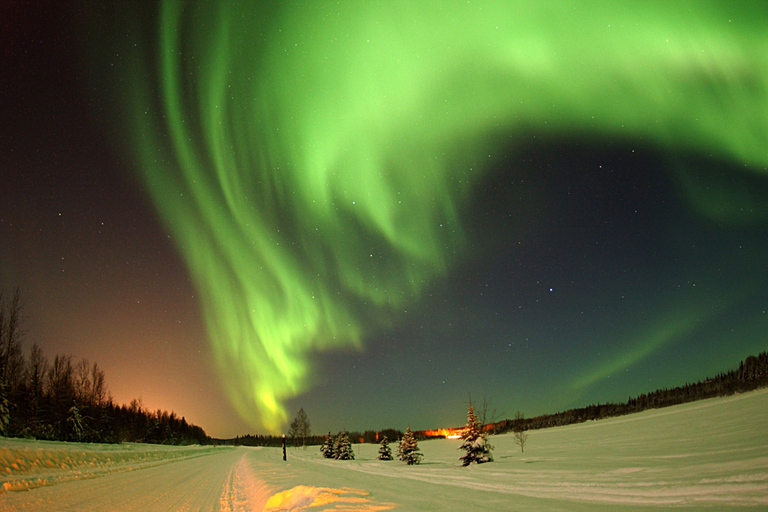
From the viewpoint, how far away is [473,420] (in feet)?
95.9

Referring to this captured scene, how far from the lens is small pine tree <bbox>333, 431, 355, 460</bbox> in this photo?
4598 cm

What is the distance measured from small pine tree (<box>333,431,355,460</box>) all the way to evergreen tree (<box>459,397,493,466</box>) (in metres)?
22.0

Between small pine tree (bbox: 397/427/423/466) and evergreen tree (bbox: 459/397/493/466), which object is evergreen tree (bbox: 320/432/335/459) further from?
evergreen tree (bbox: 459/397/493/466)

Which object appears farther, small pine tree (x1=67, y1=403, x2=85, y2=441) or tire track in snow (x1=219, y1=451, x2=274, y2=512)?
small pine tree (x1=67, y1=403, x2=85, y2=441)

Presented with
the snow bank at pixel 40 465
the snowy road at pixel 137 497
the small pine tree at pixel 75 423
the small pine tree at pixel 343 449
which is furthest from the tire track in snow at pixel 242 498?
the small pine tree at pixel 75 423

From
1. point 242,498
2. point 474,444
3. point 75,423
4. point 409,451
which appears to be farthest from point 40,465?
point 75,423

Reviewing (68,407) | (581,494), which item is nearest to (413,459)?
(581,494)

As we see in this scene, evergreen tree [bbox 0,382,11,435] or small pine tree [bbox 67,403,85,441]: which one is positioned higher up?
evergreen tree [bbox 0,382,11,435]

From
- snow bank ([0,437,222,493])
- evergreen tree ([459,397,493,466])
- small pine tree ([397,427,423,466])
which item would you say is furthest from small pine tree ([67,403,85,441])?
evergreen tree ([459,397,493,466])

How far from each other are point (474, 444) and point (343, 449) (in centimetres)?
2400

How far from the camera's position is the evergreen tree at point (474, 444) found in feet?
90.8

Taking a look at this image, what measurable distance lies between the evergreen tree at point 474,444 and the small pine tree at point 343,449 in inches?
867

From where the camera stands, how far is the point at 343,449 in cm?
4675

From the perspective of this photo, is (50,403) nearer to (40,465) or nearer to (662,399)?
(40,465)
